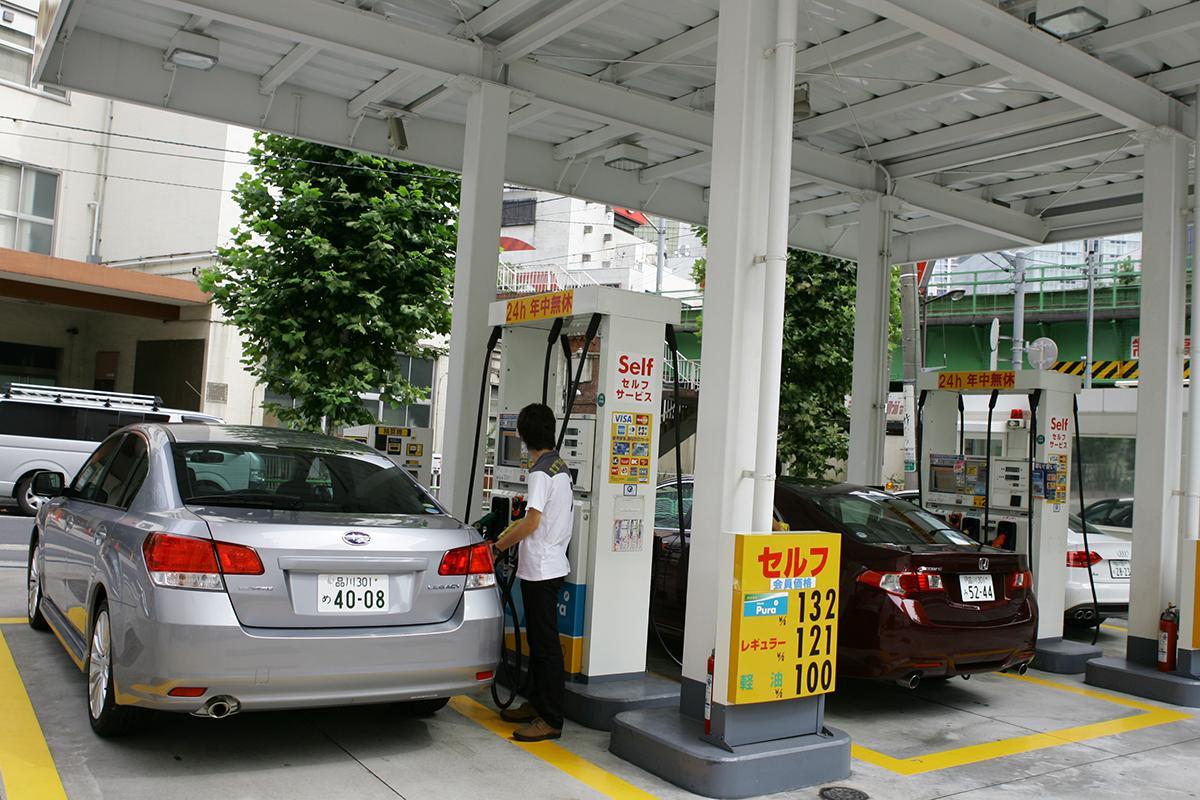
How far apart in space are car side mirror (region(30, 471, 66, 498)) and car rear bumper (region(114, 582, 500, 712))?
2150mm

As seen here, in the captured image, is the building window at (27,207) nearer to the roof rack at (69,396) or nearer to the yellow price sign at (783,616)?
the roof rack at (69,396)

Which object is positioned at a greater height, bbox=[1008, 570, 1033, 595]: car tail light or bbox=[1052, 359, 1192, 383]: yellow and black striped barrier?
bbox=[1052, 359, 1192, 383]: yellow and black striped barrier

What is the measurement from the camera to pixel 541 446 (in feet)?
17.7

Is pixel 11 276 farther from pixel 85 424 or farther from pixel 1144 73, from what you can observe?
pixel 1144 73

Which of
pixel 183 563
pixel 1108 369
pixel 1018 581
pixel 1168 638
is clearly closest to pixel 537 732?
pixel 183 563

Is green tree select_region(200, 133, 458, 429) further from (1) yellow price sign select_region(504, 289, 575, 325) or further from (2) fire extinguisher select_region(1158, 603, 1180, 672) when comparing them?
(2) fire extinguisher select_region(1158, 603, 1180, 672)

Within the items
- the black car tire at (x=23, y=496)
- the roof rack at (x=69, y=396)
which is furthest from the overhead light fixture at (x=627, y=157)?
the black car tire at (x=23, y=496)

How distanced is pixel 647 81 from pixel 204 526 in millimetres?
6244

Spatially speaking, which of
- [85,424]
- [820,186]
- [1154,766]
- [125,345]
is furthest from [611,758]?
[125,345]

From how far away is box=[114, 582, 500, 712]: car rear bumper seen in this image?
403cm

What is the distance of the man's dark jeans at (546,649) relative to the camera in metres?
5.26

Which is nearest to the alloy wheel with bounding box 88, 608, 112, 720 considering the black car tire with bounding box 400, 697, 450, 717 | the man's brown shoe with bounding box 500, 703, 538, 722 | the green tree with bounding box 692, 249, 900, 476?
the black car tire with bounding box 400, 697, 450, 717

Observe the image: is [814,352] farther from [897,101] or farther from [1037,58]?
[1037,58]

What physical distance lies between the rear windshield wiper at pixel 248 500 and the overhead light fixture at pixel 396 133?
5.94m
